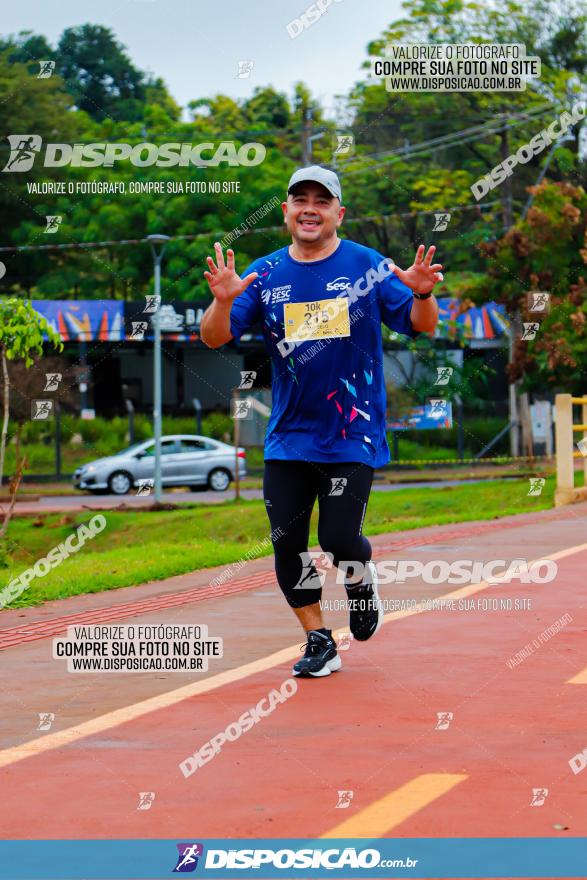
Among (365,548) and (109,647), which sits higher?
(365,548)

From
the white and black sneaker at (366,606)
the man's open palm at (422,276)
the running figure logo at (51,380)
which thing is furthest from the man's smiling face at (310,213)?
the running figure logo at (51,380)

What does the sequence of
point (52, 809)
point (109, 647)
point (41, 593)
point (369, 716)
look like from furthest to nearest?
point (41, 593) < point (109, 647) < point (369, 716) < point (52, 809)

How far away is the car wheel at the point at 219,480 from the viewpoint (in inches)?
1336

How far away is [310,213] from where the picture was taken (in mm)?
6500

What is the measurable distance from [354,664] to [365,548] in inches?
25.0

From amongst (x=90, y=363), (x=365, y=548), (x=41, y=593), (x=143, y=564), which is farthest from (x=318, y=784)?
(x=90, y=363)

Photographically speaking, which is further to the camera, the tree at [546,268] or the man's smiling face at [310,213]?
the tree at [546,268]

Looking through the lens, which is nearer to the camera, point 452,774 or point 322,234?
point 452,774

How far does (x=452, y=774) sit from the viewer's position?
4676 mm

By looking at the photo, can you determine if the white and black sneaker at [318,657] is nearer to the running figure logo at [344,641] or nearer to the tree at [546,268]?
the running figure logo at [344,641]

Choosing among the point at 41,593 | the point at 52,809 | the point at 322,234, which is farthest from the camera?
Answer: the point at 41,593

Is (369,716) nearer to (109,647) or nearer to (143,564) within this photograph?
(109,647)

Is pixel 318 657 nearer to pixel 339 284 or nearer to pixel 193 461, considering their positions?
pixel 339 284

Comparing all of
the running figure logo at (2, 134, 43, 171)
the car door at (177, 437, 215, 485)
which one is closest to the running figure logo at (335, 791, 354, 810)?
the car door at (177, 437, 215, 485)
